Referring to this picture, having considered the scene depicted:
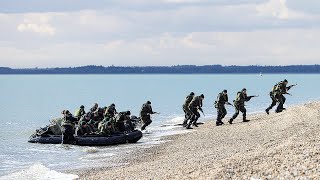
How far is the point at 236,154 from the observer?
1838 cm

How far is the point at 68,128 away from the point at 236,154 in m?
11.6

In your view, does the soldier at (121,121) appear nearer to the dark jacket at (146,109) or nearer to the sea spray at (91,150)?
the sea spray at (91,150)

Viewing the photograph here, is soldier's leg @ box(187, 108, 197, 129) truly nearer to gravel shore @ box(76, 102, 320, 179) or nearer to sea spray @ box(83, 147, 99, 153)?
gravel shore @ box(76, 102, 320, 179)

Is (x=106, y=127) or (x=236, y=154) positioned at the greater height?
(x=236, y=154)

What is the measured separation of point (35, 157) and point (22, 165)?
6.28 feet

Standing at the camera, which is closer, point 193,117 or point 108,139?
point 108,139

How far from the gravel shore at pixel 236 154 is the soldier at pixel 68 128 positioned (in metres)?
3.81

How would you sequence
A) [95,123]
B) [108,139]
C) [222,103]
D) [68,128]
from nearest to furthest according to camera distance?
1. [108,139]
2. [68,128]
3. [95,123]
4. [222,103]

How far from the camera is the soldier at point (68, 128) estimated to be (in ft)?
92.0

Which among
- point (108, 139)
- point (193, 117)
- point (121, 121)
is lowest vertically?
point (108, 139)

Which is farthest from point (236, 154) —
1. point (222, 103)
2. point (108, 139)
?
point (222, 103)

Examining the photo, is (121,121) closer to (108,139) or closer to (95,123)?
(95,123)

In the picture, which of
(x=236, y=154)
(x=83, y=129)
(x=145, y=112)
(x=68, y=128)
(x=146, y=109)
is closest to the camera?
(x=236, y=154)

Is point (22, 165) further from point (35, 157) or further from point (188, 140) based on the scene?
point (188, 140)
